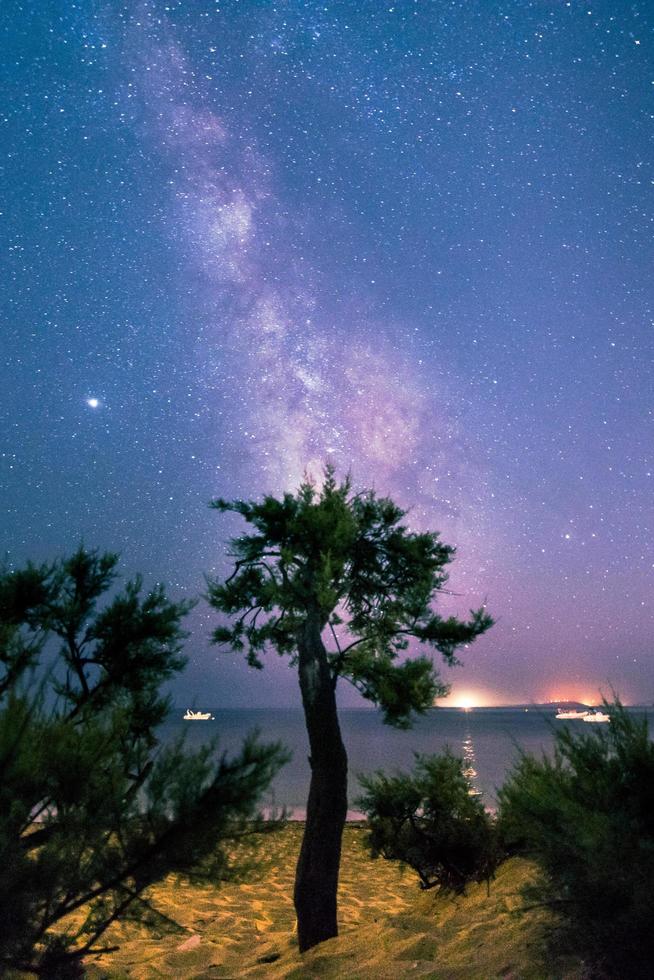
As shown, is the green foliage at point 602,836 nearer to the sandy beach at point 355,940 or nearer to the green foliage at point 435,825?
the sandy beach at point 355,940

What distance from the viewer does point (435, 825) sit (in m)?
9.27

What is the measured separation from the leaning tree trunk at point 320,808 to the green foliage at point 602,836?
268 cm

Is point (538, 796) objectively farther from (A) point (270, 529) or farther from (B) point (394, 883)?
(B) point (394, 883)

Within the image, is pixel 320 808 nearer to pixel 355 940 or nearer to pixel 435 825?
pixel 355 940

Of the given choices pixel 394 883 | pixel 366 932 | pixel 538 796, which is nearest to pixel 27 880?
pixel 538 796

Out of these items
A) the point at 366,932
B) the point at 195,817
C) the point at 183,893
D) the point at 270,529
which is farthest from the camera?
the point at 183,893

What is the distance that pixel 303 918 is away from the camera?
7.18 metres

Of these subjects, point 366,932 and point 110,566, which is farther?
point 110,566

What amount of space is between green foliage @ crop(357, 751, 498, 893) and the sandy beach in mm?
348

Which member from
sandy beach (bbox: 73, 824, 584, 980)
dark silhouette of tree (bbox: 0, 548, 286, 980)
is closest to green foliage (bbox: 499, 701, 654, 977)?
sandy beach (bbox: 73, 824, 584, 980)

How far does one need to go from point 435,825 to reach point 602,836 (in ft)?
18.8

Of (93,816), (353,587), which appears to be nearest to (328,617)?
(353,587)

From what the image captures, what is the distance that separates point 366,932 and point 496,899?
4.87 ft

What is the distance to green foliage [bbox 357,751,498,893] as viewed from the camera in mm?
8805
